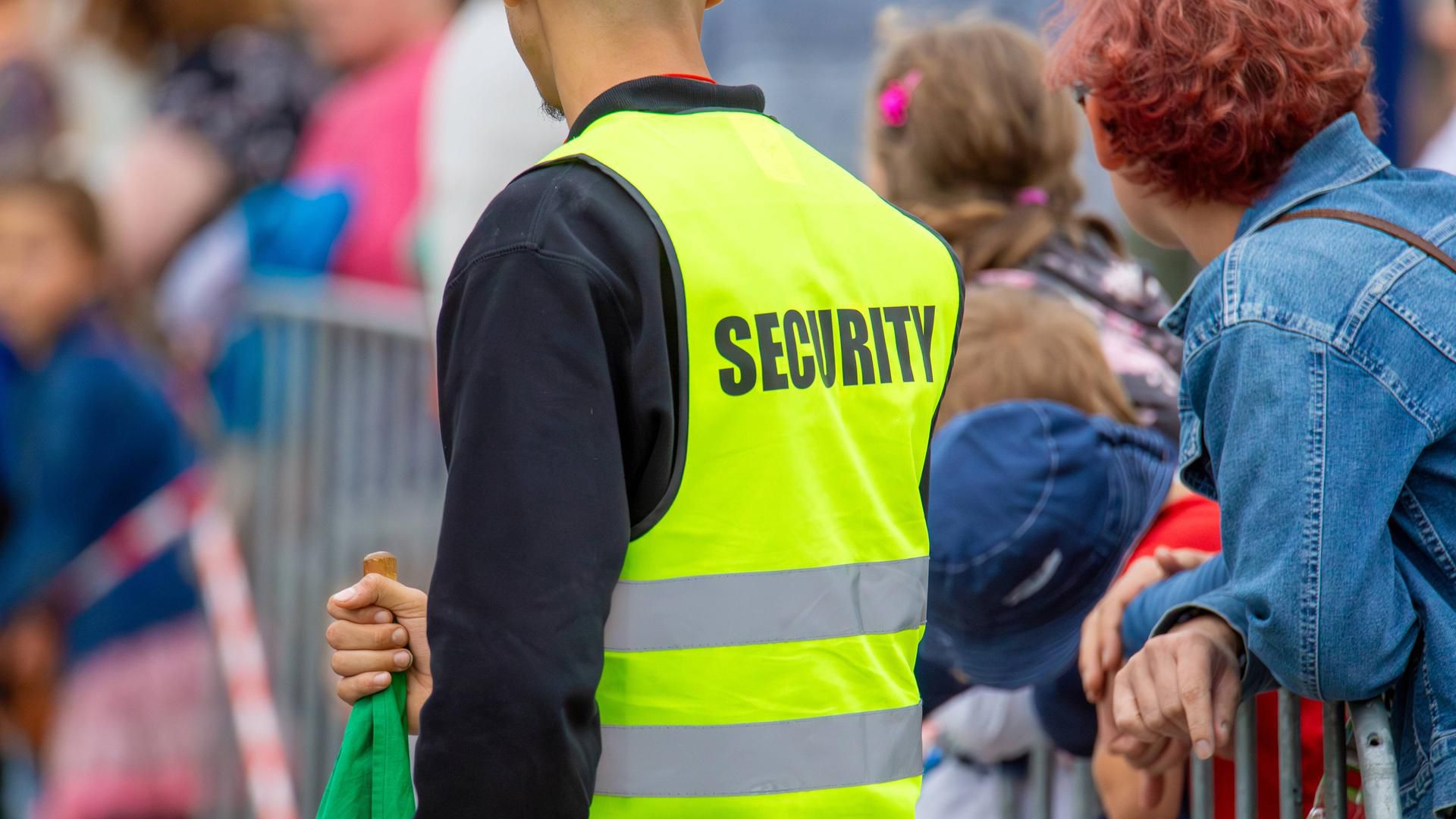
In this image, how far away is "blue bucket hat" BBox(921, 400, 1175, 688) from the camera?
254cm

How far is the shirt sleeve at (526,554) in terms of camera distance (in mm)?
1500

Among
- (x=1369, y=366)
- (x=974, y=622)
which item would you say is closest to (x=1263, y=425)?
(x=1369, y=366)

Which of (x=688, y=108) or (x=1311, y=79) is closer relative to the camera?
(x=688, y=108)

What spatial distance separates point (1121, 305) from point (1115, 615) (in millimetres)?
971

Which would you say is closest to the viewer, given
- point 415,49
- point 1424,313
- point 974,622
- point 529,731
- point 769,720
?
point 529,731

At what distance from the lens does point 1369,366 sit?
1.88 meters

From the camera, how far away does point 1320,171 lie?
213 centimetres

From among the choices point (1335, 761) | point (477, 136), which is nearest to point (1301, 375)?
point (1335, 761)

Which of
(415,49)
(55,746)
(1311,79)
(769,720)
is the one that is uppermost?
(415,49)

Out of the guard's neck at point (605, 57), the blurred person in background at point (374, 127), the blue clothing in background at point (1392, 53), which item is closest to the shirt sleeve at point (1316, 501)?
the guard's neck at point (605, 57)

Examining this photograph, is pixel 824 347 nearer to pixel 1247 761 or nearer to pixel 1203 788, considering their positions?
pixel 1247 761

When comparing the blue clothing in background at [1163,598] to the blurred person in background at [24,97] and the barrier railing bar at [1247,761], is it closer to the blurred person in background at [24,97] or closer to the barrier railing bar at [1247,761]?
the barrier railing bar at [1247,761]

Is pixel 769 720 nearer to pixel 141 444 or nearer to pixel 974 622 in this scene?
pixel 974 622

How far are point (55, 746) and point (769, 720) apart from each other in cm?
479
